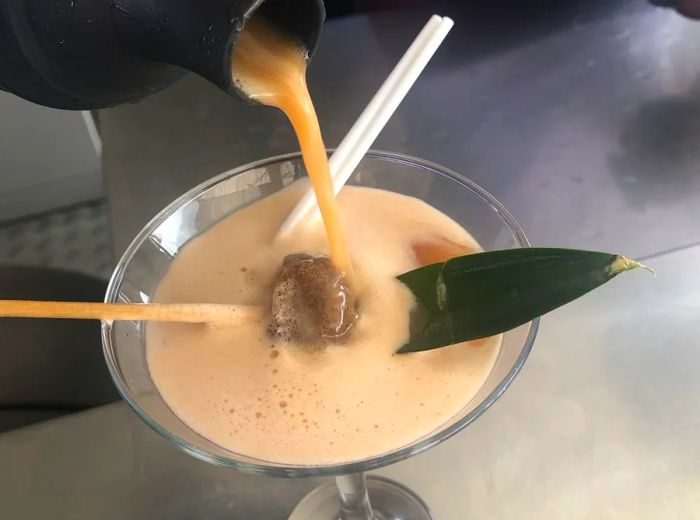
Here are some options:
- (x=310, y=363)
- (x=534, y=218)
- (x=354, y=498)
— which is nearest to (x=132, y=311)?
(x=310, y=363)

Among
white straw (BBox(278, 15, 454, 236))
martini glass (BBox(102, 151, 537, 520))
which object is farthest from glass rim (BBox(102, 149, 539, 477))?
white straw (BBox(278, 15, 454, 236))

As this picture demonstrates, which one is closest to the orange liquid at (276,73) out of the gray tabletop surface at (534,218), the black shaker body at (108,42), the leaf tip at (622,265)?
the black shaker body at (108,42)

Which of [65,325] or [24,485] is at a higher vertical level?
[65,325]

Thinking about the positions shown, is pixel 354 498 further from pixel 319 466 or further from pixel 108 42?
pixel 108 42

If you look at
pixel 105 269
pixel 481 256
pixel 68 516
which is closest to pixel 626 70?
pixel 481 256

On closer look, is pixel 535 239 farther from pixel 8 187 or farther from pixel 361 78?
pixel 8 187
